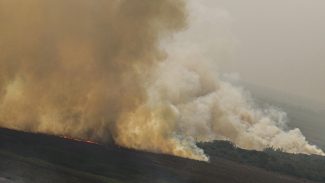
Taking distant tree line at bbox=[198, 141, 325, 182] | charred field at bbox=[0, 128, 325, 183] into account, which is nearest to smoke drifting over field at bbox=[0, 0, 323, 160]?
charred field at bbox=[0, 128, 325, 183]

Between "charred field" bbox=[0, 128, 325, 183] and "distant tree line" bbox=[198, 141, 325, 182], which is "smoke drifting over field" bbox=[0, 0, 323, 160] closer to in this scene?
"charred field" bbox=[0, 128, 325, 183]

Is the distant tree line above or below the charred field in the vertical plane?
above

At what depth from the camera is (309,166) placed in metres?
155

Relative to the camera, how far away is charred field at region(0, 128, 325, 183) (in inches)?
3172

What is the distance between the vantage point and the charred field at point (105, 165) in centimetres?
8056

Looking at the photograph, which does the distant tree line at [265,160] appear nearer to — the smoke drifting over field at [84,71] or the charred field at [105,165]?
the charred field at [105,165]

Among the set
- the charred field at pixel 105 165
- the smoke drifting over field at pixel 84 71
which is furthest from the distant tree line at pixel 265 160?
the smoke drifting over field at pixel 84 71

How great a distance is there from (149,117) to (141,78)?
30.0ft

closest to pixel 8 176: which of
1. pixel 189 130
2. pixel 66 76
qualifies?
pixel 66 76

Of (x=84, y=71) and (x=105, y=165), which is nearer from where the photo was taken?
(x=105, y=165)

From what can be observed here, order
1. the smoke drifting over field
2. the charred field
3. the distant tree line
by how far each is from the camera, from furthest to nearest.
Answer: the distant tree line → the smoke drifting over field → the charred field

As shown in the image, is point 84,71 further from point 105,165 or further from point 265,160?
point 265,160

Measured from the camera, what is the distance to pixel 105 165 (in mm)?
95500

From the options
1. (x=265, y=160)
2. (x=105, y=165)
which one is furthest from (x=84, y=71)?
(x=265, y=160)
